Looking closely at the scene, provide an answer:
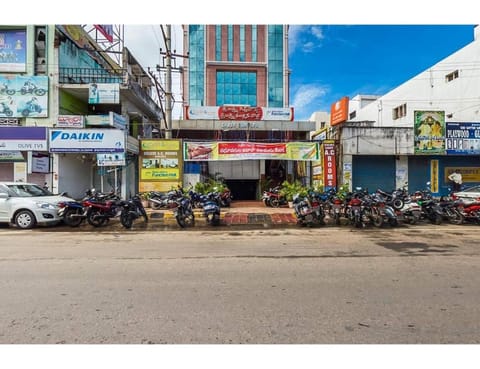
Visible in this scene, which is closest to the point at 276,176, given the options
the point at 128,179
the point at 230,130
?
the point at 230,130

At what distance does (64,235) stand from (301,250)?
6.45 meters

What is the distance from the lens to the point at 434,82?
21594 mm

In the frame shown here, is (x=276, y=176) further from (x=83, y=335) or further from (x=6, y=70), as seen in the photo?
(x=83, y=335)

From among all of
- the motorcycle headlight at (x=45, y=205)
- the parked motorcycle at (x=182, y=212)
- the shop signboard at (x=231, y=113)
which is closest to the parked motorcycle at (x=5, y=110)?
the motorcycle headlight at (x=45, y=205)

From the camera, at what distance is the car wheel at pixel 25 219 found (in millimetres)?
9609

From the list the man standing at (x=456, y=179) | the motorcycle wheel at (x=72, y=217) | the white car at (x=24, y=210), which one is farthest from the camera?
the man standing at (x=456, y=179)

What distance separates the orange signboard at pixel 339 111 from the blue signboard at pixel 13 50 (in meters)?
16.4

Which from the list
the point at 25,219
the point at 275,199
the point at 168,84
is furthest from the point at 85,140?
the point at 275,199

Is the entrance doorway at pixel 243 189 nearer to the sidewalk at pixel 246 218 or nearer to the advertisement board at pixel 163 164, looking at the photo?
the advertisement board at pixel 163 164

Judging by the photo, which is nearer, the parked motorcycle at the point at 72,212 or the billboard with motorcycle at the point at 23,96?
the parked motorcycle at the point at 72,212

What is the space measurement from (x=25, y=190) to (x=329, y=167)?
13.5 meters

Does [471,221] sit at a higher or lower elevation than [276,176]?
lower

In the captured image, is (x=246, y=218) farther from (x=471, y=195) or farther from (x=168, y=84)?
(x=168, y=84)

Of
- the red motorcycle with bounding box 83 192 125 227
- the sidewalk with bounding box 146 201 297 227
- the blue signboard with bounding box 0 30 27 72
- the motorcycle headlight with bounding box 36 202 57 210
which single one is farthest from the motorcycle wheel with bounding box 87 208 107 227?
the blue signboard with bounding box 0 30 27 72
